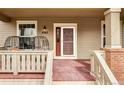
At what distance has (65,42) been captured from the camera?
13.2 m

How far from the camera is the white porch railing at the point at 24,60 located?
7980mm

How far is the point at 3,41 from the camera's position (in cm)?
1289

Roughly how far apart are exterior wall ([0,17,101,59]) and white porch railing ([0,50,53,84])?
4992mm

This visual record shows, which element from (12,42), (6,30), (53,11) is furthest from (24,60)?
(6,30)

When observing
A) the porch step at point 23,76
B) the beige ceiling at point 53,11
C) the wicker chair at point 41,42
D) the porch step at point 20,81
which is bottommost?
the porch step at point 20,81

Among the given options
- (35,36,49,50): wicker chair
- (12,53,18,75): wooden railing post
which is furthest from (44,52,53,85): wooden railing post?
(35,36,49,50): wicker chair

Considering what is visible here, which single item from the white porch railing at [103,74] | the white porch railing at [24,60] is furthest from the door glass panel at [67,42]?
the white porch railing at [103,74]

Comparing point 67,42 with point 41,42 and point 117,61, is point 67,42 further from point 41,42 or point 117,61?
point 117,61

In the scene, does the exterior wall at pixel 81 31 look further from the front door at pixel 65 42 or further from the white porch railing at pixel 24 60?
the white porch railing at pixel 24 60

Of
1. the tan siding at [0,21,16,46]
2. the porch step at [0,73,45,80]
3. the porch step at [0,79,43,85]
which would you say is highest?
the tan siding at [0,21,16,46]

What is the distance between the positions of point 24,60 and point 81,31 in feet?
18.9

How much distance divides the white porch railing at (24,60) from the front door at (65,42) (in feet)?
16.8

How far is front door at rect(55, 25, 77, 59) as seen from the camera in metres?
13.0

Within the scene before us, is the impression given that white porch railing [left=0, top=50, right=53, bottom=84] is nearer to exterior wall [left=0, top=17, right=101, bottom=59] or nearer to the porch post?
the porch post
